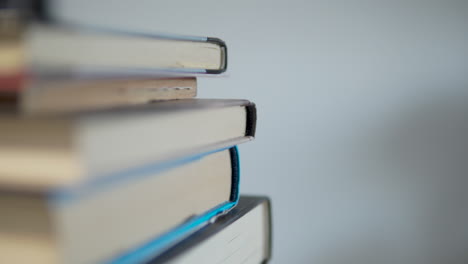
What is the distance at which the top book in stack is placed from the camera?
0.24 meters

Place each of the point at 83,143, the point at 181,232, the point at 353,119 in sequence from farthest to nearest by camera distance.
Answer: the point at 353,119 → the point at 181,232 → the point at 83,143

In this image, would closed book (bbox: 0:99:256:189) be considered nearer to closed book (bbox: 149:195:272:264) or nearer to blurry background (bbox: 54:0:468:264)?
closed book (bbox: 149:195:272:264)

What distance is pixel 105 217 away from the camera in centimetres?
27

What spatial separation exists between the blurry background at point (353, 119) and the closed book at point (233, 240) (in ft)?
0.63

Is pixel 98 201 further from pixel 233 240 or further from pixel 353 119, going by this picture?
pixel 353 119

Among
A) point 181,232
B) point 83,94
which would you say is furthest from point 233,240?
point 83,94

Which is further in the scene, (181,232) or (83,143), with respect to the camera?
(181,232)

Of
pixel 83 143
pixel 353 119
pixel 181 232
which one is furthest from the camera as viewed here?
pixel 353 119

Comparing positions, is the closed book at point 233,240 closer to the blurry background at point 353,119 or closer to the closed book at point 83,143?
the closed book at point 83,143

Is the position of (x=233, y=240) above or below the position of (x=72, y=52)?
below

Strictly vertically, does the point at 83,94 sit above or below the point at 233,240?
above

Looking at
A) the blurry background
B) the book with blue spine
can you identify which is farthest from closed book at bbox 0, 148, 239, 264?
the blurry background

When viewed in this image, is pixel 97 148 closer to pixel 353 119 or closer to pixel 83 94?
pixel 83 94

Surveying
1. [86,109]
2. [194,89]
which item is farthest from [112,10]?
[86,109]
